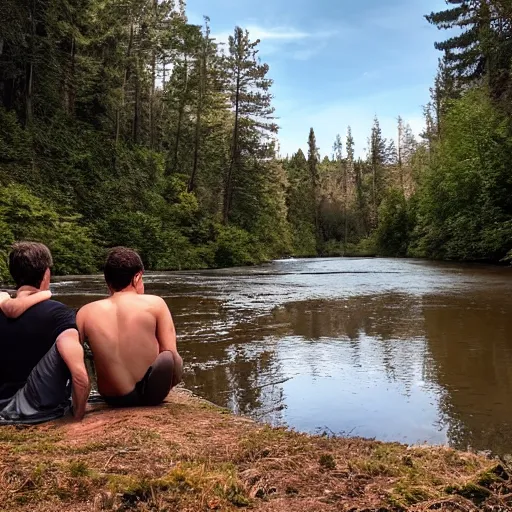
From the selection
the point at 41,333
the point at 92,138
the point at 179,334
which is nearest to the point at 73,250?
the point at 92,138

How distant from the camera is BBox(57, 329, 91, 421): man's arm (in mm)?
3254

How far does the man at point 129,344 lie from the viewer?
3520mm

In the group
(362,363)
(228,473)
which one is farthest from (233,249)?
(228,473)

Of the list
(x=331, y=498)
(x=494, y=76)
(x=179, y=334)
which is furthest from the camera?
(x=494, y=76)

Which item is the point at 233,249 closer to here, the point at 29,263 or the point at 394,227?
the point at 394,227

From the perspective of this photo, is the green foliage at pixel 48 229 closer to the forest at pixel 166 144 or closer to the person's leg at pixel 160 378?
the forest at pixel 166 144

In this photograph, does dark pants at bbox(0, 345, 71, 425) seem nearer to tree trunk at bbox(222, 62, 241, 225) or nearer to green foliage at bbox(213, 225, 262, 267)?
green foliage at bbox(213, 225, 262, 267)

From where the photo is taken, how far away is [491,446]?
351 cm

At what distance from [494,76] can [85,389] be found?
79.6ft

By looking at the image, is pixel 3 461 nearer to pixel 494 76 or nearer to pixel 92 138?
pixel 494 76

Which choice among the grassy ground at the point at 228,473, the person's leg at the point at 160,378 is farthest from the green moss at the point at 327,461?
the person's leg at the point at 160,378

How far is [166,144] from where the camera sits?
46062 millimetres

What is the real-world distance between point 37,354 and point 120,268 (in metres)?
0.79

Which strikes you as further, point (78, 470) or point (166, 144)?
point (166, 144)
